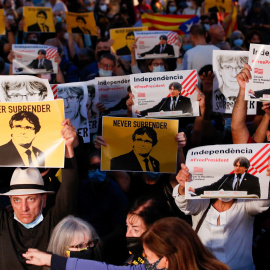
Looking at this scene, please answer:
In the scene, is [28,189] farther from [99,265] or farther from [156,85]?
[156,85]

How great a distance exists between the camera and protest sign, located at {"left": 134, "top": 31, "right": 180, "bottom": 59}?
924cm

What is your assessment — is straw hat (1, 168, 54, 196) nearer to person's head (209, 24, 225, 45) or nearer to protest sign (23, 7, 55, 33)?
person's head (209, 24, 225, 45)

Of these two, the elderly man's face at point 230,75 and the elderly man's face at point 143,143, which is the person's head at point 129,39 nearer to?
the elderly man's face at point 230,75

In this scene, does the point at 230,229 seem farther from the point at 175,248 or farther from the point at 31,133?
the point at 31,133

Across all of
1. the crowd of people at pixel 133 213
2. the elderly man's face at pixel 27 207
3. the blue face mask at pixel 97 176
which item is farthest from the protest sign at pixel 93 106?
the elderly man's face at pixel 27 207

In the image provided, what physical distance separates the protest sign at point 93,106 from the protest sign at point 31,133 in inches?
84.5

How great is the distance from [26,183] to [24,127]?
0.46 metres

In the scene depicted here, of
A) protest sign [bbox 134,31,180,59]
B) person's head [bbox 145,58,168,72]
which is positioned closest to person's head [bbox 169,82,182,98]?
person's head [bbox 145,58,168,72]

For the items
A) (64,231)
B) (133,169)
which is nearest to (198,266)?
(64,231)

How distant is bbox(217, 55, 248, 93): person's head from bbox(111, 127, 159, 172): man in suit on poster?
1.55 meters

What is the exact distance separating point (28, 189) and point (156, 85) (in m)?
2.15

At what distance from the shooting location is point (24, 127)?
513 cm

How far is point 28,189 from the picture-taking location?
15.9 feet

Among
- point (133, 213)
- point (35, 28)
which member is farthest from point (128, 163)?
point (35, 28)
